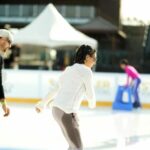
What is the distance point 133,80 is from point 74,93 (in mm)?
8749

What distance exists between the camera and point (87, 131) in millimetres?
8508

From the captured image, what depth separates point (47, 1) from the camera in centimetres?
3212

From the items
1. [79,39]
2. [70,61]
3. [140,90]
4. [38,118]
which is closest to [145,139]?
[38,118]

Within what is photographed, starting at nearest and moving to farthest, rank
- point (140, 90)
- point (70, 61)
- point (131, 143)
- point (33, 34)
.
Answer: point (131, 143) < point (140, 90) < point (33, 34) < point (70, 61)

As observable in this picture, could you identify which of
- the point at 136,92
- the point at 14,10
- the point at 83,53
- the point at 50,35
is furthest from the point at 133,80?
the point at 14,10

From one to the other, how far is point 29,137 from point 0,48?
Answer: 3.66m

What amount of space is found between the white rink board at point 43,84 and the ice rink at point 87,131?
1211mm

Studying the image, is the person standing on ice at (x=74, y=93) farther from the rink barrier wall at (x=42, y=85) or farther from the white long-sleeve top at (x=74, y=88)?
the rink barrier wall at (x=42, y=85)

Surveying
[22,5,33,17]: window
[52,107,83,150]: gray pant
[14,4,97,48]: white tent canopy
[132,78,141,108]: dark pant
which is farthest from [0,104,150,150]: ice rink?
[22,5,33,17]: window

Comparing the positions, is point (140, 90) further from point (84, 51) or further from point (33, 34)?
point (84, 51)

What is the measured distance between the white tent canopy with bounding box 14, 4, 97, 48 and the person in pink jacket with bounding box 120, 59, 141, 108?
4.47 m

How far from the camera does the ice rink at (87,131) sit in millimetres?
7012

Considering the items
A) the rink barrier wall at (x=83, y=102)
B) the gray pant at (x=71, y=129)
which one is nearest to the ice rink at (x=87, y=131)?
the rink barrier wall at (x=83, y=102)

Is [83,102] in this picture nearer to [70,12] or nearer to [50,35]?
[50,35]
